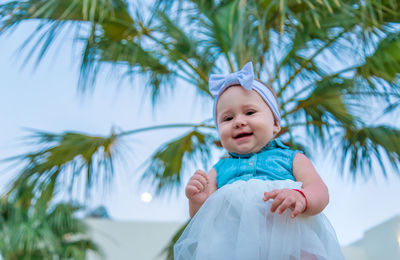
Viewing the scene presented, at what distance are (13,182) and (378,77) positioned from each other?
8.28 feet

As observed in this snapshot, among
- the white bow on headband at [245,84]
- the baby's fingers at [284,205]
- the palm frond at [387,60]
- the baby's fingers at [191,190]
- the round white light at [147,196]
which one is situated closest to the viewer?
the baby's fingers at [284,205]

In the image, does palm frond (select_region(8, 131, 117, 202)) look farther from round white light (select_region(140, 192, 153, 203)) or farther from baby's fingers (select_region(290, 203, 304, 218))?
baby's fingers (select_region(290, 203, 304, 218))

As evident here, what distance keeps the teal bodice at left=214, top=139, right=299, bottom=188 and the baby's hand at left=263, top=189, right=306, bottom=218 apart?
173 millimetres

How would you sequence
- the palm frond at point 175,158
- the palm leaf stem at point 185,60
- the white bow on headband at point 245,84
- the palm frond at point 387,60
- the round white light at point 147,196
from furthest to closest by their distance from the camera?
the round white light at point 147,196 < the palm frond at point 175,158 < the palm leaf stem at point 185,60 < the palm frond at point 387,60 < the white bow on headband at point 245,84

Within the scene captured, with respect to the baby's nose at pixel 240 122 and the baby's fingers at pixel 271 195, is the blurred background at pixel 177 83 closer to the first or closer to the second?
the baby's nose at pixel 240 122

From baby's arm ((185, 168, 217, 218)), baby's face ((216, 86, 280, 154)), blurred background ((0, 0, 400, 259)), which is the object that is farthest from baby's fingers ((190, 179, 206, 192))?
blurred background ((0, 0, 400, 259))

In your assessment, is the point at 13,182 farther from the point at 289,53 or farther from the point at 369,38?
the point at 369,38

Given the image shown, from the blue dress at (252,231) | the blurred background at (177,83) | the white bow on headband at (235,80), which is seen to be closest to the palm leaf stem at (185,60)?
the blurred background at (177,83)

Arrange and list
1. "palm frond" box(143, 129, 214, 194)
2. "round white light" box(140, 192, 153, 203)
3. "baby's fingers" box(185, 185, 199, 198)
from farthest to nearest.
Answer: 1. "round white light" box(140, 192, 153, 203)
2. "palm frond" box(143, 129, 214, 194)
3. "baby's fingers" box(185, 185, 199, 198)

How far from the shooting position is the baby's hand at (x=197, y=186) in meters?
0.95

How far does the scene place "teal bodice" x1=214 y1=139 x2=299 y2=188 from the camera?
995mm

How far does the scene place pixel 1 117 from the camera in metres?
4.28

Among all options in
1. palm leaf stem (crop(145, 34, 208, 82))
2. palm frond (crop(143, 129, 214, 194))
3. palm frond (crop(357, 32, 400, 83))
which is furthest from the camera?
palm frond (crop(143, 129, 214, 194))

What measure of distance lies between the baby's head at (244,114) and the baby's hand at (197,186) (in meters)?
0.13
